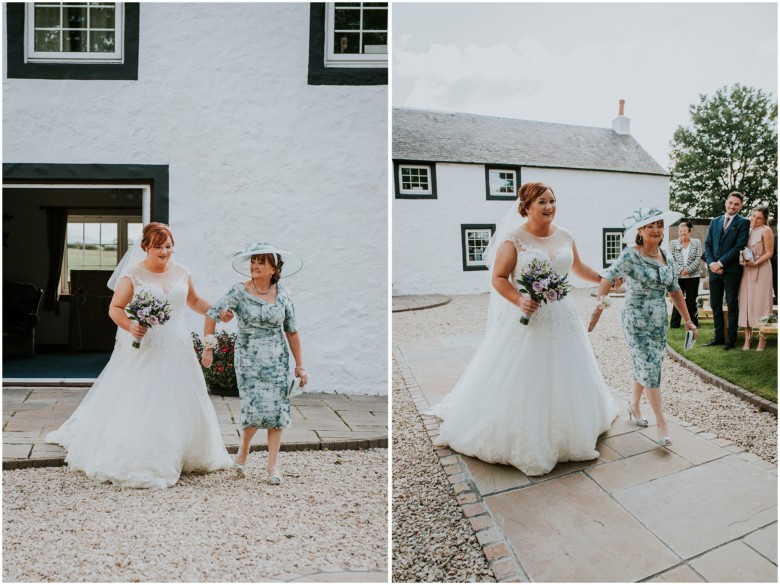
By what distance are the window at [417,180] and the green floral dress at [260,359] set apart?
21.6 feet

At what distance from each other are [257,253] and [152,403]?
1.15 metres

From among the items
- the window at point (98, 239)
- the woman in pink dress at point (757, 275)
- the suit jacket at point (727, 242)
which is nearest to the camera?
the woman in pink dress at point (757, 275)

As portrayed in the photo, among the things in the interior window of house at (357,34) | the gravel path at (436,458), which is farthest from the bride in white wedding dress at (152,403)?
the interior window of house at (357,34)

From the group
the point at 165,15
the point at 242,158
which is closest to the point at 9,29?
the point at 165,15

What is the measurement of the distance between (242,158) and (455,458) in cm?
404

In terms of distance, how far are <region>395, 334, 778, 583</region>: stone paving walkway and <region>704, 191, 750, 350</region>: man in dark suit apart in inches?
40.9

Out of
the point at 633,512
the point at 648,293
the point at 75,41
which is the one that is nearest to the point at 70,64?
the point at 75,41

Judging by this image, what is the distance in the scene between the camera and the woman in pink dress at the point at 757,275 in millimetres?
3719

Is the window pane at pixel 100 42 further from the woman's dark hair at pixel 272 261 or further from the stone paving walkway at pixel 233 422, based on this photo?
the woman's dark hair at pixel 272 261

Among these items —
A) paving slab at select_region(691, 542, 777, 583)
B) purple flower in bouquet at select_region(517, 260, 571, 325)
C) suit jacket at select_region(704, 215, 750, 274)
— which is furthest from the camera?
suit jacket at select_region(704, 215, 750, 274)

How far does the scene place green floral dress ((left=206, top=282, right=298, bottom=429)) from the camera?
351cm

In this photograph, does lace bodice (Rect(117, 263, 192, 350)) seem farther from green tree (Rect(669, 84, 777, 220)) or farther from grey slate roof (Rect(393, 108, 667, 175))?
grey slate roof (Rect(393, 108, 667, 175))

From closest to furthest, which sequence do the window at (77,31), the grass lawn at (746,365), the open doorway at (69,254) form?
the grass lawn at (746,365)
the window at (77,31)
the open doorway at (69,254)

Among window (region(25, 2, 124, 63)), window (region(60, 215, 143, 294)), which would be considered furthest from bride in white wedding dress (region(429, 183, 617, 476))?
window (region(60, 215, 143, 294))
